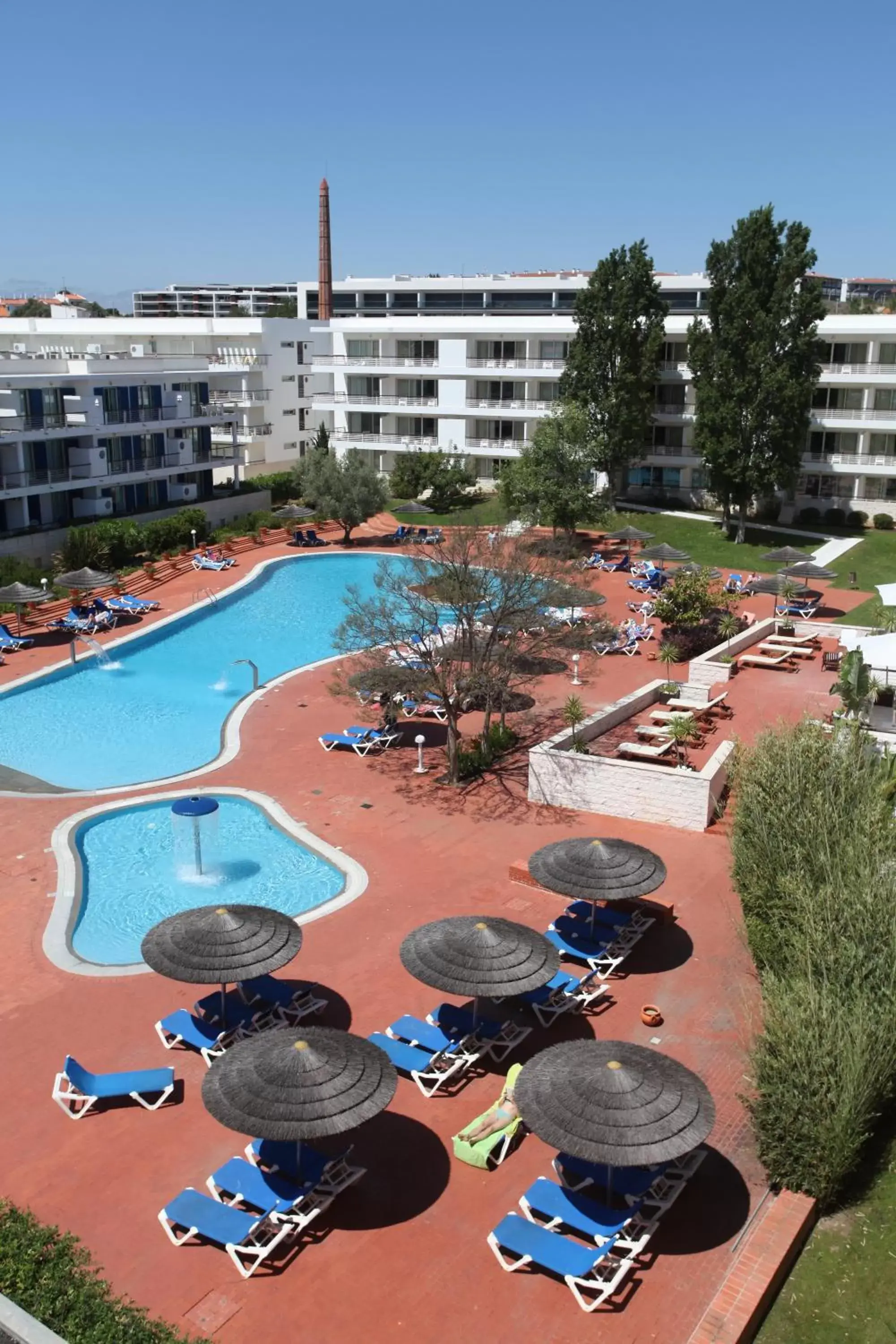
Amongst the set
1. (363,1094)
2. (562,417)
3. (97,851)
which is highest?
(562,417)

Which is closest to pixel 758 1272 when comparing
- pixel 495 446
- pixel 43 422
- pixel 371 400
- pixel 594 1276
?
pixel 594 1276

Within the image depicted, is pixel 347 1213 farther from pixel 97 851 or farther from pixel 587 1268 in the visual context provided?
pixel 97 851

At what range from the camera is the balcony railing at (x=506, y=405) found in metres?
53.5

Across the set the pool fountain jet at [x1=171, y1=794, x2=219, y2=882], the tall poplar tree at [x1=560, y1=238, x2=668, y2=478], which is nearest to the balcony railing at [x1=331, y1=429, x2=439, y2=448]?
the tall poplar tree at [x1=560, y1=238, x2=668, y2=478]

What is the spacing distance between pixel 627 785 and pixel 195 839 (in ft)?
26.5

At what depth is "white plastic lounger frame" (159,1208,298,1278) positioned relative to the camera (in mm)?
9938

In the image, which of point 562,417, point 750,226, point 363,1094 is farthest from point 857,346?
point 363,1094

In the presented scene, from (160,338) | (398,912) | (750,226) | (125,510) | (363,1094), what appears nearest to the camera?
(363,1094)

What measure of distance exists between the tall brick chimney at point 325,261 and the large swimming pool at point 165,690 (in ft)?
157

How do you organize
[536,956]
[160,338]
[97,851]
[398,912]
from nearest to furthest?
[536,956], [398,912], [97,851], [160,338]

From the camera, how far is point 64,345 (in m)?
65.3

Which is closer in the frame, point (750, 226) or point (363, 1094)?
point (363, 1094)

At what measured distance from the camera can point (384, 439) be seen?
191ft

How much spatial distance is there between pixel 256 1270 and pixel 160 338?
6069 cm
